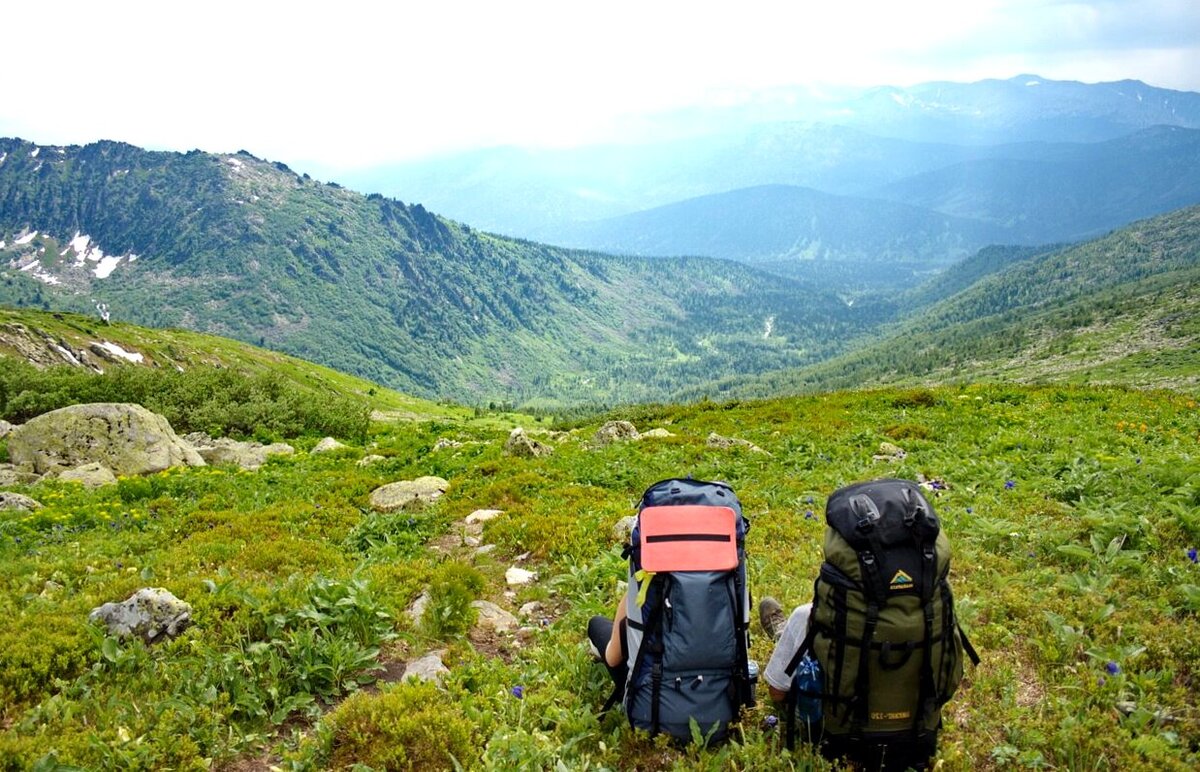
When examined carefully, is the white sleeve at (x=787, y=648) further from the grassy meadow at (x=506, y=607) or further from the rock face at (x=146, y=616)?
the rock face at (x=146, y=616)

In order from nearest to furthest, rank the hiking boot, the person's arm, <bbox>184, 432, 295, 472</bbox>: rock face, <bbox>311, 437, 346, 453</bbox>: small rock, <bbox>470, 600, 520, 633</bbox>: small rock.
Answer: the person's arm → the hiking boot → <bbox>470, 600, 520, 633</bbox>: small rock → <bbox>184, 432, 295, 472</bbox>: rock face → <bbox>311, 437, 346, 453</bbox>: small rock

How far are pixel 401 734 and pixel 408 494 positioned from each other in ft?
33.9

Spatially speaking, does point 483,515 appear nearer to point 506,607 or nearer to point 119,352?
point 506,607

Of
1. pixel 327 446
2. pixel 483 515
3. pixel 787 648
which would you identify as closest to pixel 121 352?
pixel 327 446

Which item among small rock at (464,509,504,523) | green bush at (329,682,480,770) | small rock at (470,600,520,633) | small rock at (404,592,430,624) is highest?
green bush at (329,682,480,770)

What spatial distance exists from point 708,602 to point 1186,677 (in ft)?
16.4

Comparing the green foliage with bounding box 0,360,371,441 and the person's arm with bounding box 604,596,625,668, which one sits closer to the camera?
the person's arm with bounding box 604,596,625,668

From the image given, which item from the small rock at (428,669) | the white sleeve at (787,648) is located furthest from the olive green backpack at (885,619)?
the small rock at (428,669)

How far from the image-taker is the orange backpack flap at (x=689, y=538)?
5.85 meters

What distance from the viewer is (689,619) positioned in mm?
5863

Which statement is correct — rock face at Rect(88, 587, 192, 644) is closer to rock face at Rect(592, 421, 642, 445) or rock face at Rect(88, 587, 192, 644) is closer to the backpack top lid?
the backpack top lid

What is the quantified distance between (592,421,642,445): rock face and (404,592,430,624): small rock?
1515cm

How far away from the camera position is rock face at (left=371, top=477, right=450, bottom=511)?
1561 centimetres

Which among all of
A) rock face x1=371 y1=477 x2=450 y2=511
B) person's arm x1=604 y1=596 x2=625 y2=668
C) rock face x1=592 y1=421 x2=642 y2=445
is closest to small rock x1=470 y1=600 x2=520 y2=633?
person's arm x1=604 y1=596 x2=625 y2=668
